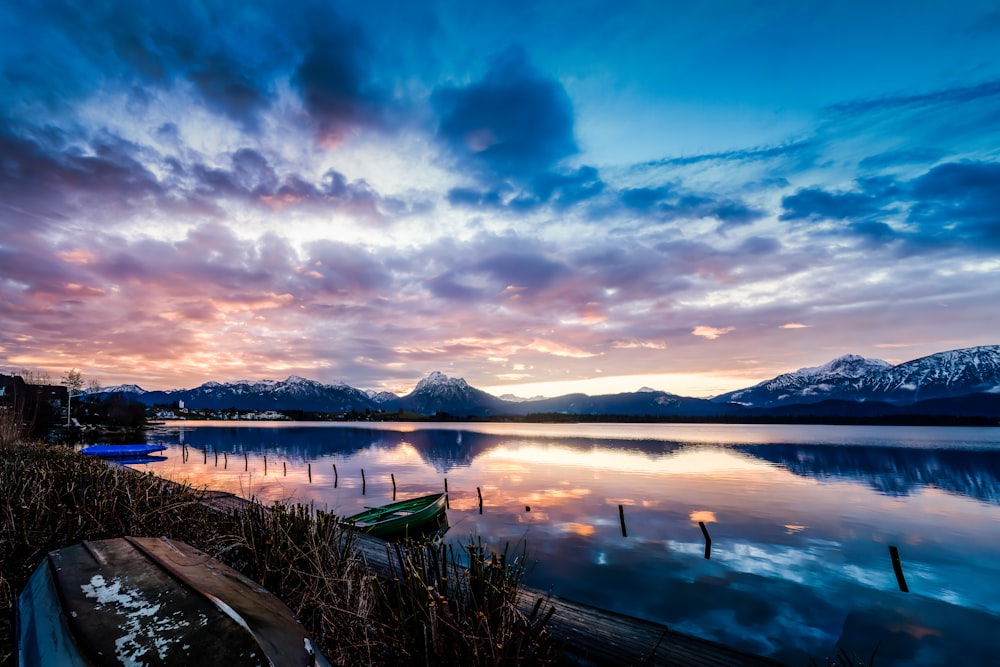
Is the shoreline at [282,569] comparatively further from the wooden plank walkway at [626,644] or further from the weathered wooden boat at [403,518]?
the weathered wooden boat at [403,518]

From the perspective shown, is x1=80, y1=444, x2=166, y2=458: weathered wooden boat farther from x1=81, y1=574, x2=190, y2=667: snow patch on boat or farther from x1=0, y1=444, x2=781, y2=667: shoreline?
x1=81, y1=574, x2=190, y2=667: snow patch on boat

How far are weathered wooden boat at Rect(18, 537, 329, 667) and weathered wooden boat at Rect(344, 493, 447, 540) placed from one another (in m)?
13.5

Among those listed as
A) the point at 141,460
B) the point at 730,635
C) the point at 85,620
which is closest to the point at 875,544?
the point at 730,635

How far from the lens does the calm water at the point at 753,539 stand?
52.2 ft

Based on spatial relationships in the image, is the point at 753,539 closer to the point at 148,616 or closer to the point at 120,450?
the point at 148,616

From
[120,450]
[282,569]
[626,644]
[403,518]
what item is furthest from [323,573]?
[120,450]

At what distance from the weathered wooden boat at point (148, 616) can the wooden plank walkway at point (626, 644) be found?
11.4ft

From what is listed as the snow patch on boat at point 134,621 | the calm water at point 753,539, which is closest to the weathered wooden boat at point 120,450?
the calm water at point 753,539

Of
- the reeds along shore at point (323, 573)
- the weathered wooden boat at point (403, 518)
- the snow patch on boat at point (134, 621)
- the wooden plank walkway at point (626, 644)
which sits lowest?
the weathered wooden boat at point (403, 518)

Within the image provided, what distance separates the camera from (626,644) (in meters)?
8.91

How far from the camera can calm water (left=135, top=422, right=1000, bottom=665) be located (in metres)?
15.9

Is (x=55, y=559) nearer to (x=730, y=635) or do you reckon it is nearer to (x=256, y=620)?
(x=256, y=620)

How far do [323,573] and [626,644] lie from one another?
6.15m

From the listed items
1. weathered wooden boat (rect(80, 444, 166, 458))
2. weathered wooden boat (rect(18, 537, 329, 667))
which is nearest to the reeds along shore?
weathered wooden boat (rect(18, 537, 329, 667))
